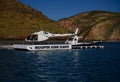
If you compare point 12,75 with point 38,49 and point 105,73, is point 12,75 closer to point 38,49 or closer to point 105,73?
point 105,73

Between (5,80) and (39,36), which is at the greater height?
(39,36)

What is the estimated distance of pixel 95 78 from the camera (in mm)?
62906

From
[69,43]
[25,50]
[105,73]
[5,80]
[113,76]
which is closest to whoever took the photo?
[5,80]

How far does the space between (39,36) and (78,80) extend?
123 meters

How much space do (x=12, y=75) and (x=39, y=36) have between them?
117 metres

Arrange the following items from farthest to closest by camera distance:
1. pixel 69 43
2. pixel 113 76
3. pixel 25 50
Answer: pixel 69 43 < pixel 25 50 < pixel 113 76

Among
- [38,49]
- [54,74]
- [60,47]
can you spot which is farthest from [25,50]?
[54,74]

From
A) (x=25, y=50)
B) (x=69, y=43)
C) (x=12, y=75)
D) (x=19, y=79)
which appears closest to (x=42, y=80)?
(x=19, y=79)

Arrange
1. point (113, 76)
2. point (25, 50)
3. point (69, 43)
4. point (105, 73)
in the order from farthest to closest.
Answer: point (69, 43), point (25, 50), point (105, 73), point (113, 76)

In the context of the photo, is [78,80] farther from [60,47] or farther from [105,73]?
[60,47]

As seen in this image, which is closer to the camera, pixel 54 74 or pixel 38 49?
pixel 54 74

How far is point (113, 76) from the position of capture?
65.6 m

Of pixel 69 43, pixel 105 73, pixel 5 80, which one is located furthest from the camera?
pixel 69 43

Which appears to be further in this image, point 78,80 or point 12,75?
point 12,75
